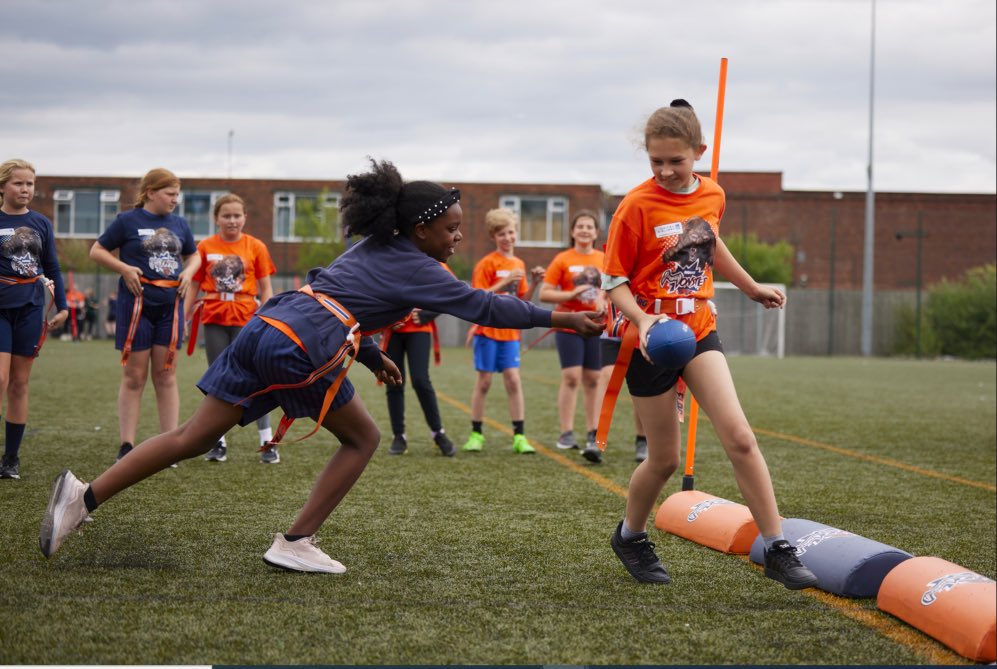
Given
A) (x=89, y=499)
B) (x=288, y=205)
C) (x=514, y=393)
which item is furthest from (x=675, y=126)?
(x=288, y=205)

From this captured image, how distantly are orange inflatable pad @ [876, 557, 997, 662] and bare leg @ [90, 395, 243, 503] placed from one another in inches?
105

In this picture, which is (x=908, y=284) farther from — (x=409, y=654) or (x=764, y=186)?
(x=409, y=654)

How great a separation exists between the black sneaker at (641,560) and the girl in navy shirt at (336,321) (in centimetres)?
107

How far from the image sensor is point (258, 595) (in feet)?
14.4

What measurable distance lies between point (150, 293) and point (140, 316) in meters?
0.17

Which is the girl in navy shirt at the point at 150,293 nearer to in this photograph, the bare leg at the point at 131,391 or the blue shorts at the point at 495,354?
the bare leg at the point at 131,391

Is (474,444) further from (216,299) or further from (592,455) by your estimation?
(216,299)

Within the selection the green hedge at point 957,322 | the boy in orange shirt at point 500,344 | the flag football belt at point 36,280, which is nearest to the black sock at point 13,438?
the flag football belt at point 36,280

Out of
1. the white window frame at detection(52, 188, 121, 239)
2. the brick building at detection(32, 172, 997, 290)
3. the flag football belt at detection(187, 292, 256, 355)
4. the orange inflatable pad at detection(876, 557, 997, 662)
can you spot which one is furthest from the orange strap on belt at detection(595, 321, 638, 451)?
the white window frame at detection(52, 188, 121, 239)

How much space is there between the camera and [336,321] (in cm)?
448

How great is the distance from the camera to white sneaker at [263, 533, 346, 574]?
4.77m

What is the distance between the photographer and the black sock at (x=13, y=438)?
7.22m

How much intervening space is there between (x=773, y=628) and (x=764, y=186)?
173ft

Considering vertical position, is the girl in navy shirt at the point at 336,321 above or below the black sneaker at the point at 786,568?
above
